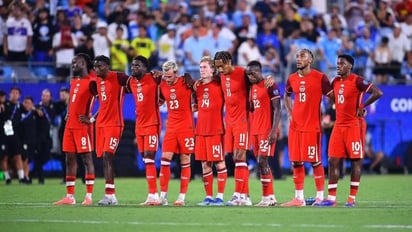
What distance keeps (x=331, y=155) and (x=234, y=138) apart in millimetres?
1747

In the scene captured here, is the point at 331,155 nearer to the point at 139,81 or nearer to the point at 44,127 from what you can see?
the point at 139,81

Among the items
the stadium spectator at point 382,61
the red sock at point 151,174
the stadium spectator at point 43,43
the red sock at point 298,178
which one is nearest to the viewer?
the red sock at point 298,178

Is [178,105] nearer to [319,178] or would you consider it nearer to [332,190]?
[319,178]

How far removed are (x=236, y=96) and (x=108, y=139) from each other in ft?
7.81

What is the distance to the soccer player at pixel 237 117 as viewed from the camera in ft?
66.1

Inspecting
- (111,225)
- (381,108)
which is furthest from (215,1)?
(111,225)

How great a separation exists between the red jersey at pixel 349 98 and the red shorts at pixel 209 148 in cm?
214

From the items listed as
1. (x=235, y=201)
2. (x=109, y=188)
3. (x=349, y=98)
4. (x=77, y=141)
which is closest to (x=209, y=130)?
(x=235, y=201)

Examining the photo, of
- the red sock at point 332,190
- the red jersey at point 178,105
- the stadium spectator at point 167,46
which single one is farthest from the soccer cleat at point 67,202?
the stadium spectator at point 167,46

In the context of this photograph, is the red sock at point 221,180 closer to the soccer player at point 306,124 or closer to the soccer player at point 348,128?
the soccer player at point 306,124

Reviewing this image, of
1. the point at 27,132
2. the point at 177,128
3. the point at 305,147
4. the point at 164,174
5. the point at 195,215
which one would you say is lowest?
the point at 195,215

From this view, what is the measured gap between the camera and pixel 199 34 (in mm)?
33719

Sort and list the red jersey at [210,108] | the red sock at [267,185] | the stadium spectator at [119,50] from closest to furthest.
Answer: the red sock at [267,185]
the red jersey at [210,108]
the stadium spectator at [119,50]

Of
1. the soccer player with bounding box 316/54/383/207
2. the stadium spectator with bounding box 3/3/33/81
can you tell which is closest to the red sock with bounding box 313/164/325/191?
the soccer player with bounding box 316/54/383/207
